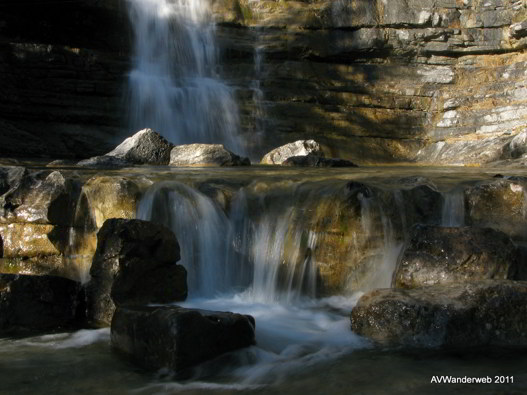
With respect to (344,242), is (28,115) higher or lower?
higher

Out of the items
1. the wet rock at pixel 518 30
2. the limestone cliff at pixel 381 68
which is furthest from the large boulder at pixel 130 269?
the wet rock at pixel 518 30

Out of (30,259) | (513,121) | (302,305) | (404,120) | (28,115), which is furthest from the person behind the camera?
(404,120)

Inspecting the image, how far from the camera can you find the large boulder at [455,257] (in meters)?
5.18

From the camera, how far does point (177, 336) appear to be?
4.10 m

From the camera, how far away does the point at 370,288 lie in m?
5.98

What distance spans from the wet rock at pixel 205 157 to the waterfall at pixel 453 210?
5.61m

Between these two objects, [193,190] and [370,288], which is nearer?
[370,288]

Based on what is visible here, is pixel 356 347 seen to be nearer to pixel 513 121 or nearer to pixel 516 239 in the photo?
pixel 516 239

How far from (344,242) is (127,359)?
2.66 metres

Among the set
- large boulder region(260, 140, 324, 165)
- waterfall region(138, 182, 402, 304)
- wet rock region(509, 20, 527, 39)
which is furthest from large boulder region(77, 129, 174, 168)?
wet rock region(509, 20, 527, 39)

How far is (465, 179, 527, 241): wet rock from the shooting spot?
6.40m

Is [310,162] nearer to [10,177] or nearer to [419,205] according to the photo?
[419,205]

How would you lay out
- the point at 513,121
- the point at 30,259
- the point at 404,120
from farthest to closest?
the point at 404,120 → the point at 513,121 → the point at 30,259

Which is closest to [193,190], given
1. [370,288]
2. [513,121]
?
[370,288]
